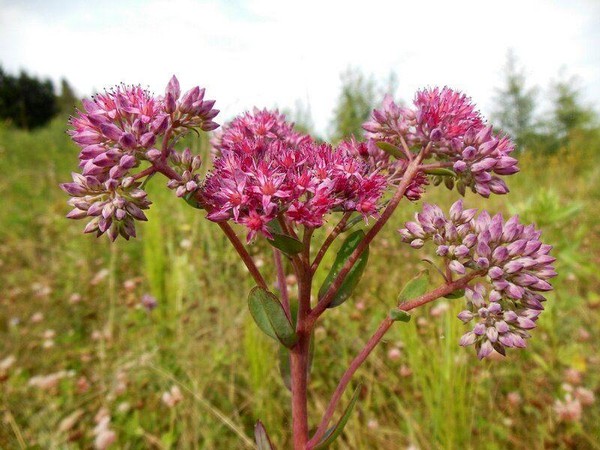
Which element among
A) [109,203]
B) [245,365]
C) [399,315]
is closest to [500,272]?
[399,315]

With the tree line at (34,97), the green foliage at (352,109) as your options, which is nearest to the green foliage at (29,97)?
the tree line at (34,97)

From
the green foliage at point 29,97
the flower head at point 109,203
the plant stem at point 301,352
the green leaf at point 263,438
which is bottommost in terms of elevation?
the green leaf at point 263,438

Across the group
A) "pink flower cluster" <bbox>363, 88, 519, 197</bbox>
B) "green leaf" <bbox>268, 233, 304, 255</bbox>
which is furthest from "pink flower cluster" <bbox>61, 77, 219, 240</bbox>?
"pink flower cluster" <bbox>363, 88, 519, 197</bbox>

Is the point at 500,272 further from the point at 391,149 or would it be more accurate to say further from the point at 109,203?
the point at 109,203

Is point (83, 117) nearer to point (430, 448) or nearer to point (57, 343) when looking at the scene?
point (430, 448)

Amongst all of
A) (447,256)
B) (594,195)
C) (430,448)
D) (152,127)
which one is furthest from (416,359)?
(594,195)

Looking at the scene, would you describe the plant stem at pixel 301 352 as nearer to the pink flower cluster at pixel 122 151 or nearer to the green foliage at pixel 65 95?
the pink flower cluster at pixel 122 151
